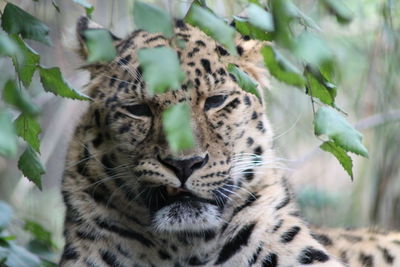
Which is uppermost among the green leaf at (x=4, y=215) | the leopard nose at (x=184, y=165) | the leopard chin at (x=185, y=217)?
the leopard nose at (x=184, y=165)

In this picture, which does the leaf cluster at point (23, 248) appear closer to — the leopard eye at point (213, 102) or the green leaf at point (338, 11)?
the leopard eye at point (213, 102)

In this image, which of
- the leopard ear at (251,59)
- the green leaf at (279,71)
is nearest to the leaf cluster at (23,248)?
the leopard ear at (251,59)

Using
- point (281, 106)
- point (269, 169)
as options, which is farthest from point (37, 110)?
point (281, 106)

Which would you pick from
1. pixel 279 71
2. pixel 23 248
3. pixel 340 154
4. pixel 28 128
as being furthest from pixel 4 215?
pixel 279 71

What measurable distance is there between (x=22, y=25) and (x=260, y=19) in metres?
0.92

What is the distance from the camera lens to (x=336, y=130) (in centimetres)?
246

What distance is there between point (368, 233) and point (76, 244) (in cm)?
235

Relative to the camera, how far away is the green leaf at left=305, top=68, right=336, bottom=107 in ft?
8.50

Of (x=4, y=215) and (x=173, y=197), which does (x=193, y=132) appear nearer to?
(x=173, y=197)

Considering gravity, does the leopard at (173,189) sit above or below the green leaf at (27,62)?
below

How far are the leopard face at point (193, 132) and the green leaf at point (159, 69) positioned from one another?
6.74 feet

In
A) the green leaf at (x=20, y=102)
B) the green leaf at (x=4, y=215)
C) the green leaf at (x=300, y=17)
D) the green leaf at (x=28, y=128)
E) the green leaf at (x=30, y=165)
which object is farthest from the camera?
the green leaf at (x=4, y=215)

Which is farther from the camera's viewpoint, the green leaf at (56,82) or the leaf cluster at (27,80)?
the green leaf at (56,82)

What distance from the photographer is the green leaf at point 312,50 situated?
1.90 metres
